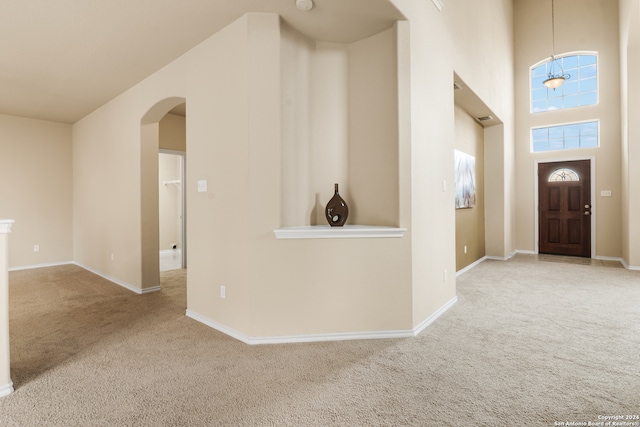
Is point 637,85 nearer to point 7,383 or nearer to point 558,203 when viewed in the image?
point 558,203

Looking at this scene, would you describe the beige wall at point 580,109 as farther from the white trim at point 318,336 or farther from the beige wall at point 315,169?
the white trim at point 318,336

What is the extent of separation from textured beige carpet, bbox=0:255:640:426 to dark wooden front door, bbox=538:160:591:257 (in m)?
3.61

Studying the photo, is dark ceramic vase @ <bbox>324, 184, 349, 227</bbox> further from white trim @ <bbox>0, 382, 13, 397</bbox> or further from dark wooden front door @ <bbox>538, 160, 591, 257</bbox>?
dark wooden front door @ <bbox>538, 160, 591, 257</bbox>

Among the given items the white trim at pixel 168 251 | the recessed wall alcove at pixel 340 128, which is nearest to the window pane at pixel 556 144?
the recessed wall alcove at pixel 340 128

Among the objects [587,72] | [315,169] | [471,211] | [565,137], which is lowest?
[471,211]

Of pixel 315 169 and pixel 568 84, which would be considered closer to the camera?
pixel 315 169

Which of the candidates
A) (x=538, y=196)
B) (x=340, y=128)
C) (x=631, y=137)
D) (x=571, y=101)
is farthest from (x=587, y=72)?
(x=340, y=128)

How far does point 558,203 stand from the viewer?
690cm

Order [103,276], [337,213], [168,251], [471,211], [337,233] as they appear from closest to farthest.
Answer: [337,233], [337,213], [103,276], [471,211], [168,251]

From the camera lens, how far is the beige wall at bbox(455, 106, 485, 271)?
5270 mm

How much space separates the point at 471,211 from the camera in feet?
19.1

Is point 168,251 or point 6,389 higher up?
point 168,251

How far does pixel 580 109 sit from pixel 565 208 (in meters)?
1.96

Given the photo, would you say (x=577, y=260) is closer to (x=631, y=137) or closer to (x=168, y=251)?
(x=631, y=137)
